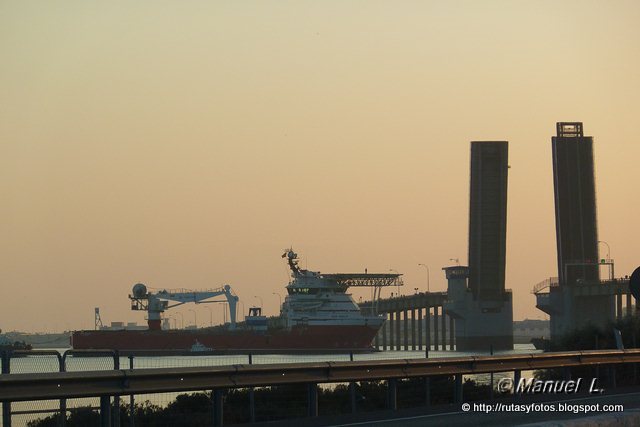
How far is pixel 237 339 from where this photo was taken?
364ft

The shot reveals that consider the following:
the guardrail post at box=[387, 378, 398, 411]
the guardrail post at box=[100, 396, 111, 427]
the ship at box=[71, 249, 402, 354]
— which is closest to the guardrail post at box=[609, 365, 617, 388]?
the guardrail post at box=[387, 378, 398, 411]

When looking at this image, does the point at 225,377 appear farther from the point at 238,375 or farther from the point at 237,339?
the point at 237,339

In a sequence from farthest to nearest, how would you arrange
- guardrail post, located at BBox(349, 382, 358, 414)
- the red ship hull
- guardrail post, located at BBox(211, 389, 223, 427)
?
the red ship hull → guardrail post, located at BBox(349, 382, 358, 414) → guardrail post, located at BBox(211, 389, 223, 427)

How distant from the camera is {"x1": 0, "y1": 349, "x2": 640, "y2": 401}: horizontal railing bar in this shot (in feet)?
44.1

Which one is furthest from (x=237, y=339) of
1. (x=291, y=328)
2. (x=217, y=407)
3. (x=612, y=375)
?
(x=217, y=407)

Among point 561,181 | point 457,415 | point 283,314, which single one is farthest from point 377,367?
point 283,314

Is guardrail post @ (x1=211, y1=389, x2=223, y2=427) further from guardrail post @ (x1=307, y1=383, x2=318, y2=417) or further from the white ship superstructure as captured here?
the white ship superstructure

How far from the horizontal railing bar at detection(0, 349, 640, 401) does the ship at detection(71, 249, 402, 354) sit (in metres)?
87.0

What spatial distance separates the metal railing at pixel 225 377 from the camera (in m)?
13.5

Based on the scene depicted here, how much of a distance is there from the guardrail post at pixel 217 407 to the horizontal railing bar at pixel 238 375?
110 millimetres

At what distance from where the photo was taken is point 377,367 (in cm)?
1728

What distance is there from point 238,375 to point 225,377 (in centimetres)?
24

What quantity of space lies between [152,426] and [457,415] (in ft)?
13.7

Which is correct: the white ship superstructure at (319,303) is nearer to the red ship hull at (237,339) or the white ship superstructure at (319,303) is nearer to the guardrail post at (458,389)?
the red ship hull at (237,339)
